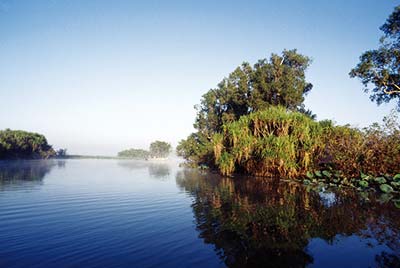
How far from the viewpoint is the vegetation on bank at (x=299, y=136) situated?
18.1 metres

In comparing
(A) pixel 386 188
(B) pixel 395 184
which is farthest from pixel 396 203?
(B) pixel 395 184

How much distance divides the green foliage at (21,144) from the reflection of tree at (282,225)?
9167cm

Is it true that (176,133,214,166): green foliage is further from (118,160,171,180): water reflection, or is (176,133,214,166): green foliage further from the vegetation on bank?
(118,160,171,180): water reflection

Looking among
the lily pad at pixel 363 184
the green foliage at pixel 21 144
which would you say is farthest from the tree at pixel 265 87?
the green foliage at pixel 21 144

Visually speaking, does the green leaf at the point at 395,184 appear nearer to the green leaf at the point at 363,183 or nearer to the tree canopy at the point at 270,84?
the green leaf at the point at 363,183

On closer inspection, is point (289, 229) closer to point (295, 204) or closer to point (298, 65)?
point (295, 204)

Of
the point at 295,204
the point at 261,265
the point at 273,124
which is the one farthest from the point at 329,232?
the point at 273,124

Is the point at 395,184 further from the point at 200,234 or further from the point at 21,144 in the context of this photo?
the point at 21,144

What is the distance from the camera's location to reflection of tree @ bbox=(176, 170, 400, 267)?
18.9 ft

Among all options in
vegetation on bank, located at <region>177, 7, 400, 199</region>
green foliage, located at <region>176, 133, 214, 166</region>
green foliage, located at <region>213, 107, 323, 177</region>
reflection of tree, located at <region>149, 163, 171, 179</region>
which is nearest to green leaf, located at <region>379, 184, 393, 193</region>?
vegetation on bank, located at <region>177, 7, 400, 199</region>

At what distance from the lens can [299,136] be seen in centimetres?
2494

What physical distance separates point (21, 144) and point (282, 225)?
105890mm

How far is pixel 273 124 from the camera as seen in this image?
27.7 m

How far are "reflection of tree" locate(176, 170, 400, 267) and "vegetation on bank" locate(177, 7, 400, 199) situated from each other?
7.66 m
